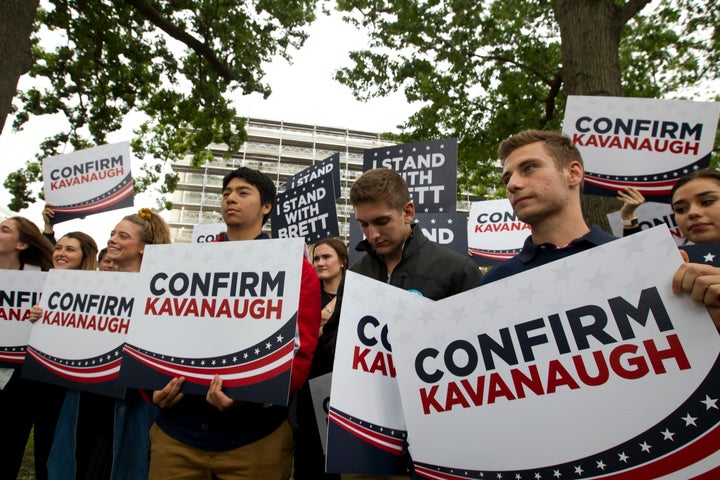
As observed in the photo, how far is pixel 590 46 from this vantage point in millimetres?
5906

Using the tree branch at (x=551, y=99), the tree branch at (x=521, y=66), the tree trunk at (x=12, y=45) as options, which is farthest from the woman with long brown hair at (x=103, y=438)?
the tree branch at (x=521, y=66)

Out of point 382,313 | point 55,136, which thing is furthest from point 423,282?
point 55,136

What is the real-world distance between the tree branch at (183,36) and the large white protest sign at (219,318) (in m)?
7.01

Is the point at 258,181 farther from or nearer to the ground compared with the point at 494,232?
nearer to the ground

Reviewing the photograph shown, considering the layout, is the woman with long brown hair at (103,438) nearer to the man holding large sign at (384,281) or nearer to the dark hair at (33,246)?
the man holding large sign at (384,281)

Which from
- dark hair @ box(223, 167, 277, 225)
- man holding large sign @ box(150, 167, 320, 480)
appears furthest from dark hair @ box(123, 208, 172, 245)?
man holding large sign @ box(150, 167, 320, 480)

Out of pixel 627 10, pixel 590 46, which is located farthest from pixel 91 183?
pixel 627 10

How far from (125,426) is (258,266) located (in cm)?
145

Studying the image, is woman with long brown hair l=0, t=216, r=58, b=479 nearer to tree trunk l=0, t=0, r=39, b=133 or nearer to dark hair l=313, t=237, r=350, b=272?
dark hair l=313, t=237, r=350, b=272

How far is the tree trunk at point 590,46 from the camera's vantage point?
5695 millimetres

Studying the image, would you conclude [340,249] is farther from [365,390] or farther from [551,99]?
[551,99]

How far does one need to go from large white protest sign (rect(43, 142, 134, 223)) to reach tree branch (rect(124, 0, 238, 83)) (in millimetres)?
3449

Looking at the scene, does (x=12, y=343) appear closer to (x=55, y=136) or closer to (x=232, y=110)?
(x=55, y=136)

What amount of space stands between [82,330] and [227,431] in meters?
1.37
